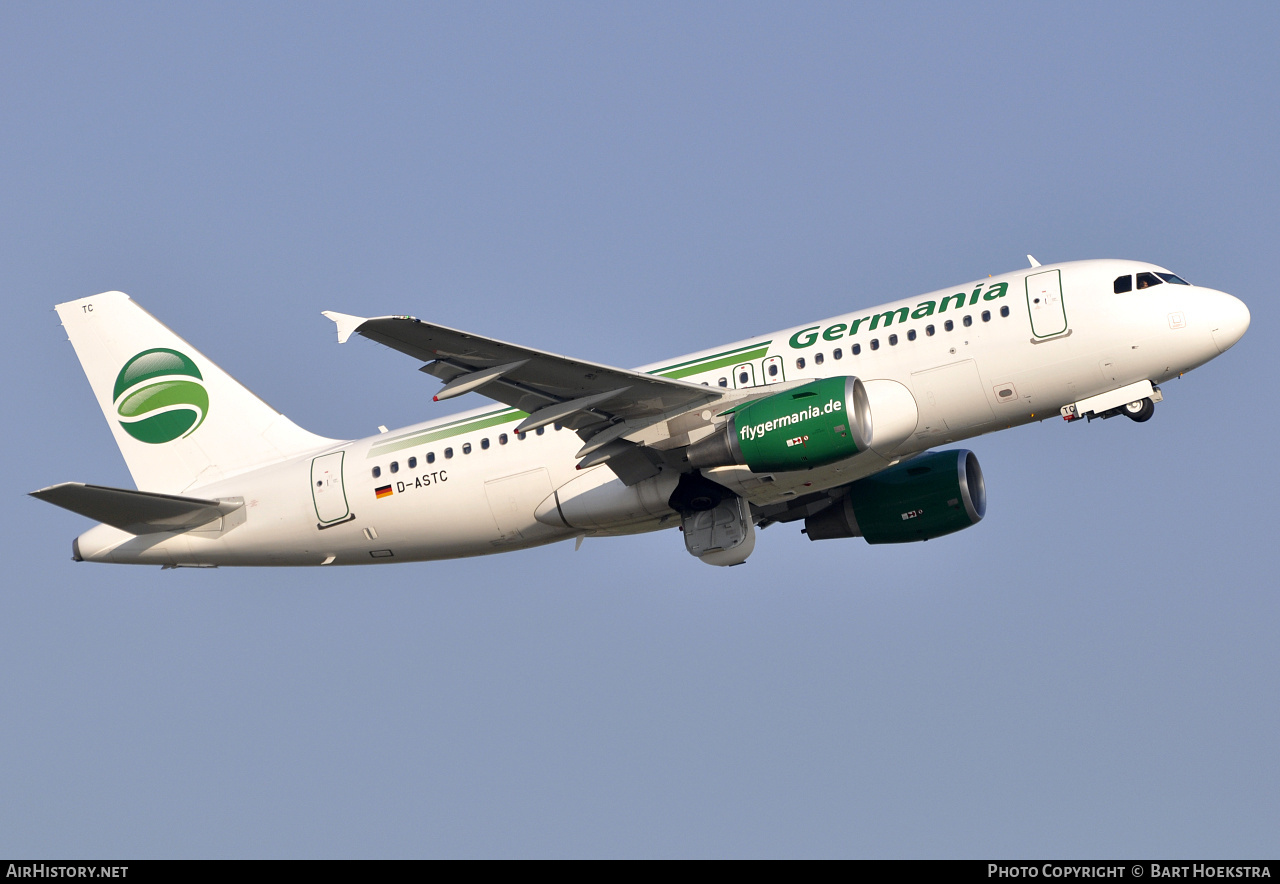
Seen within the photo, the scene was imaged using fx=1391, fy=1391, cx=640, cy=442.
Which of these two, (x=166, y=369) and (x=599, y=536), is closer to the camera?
(x=599, y=536)

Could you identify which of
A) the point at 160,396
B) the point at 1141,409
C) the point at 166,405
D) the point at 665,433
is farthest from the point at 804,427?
the point at 160,396

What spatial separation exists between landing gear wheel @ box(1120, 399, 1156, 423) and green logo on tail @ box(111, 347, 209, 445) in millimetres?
23660

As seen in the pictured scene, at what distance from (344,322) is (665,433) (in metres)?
8.37

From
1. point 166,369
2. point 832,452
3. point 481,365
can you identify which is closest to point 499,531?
point 481,365

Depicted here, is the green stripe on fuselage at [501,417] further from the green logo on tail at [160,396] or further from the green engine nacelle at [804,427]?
the green logo on tail at [160,396]

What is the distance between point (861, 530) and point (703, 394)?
26.6 feet

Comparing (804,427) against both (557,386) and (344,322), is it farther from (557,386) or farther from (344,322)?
(344,322)

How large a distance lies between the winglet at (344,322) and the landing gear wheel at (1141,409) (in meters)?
16.6

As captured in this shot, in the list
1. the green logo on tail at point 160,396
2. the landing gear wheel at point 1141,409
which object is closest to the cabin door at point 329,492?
the green logo on tail at point 160,396

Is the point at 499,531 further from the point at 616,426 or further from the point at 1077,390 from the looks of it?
the point at 1077,390

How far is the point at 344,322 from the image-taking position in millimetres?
25781
